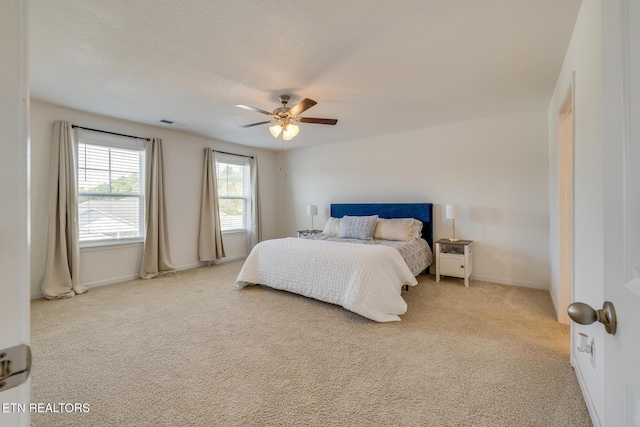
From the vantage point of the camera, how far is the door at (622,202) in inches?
20.5

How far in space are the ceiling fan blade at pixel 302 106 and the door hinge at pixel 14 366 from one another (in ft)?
8.34

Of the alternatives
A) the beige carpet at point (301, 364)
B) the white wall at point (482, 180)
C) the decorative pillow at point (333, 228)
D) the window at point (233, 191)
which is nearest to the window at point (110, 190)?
the beige carpet at point (301, 364)

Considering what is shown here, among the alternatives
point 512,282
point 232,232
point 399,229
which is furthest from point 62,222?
point 512,282

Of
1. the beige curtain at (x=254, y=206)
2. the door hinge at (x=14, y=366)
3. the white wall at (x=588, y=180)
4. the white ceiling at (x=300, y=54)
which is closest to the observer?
the door hinge at (x=14, y=366)

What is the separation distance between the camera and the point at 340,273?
9.79 ft

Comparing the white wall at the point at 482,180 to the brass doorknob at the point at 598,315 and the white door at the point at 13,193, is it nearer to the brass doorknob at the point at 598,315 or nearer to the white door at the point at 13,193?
the brass doorknob at the point at 598,315

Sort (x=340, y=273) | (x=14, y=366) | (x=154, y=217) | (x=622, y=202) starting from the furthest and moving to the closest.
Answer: (x=154, y=217), (x=340, y=273), (x=622, y=202), (x=14, y=366)

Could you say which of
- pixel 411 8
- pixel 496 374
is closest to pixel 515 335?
pixel 496 374

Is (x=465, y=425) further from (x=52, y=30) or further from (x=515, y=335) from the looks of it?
(x=52, y=30)

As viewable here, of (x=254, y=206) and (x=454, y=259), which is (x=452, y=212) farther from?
(x=254, y=206)

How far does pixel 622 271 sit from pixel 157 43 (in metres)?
2.87

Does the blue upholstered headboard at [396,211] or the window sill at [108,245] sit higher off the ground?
the blue upholstered headboard at [396,211]

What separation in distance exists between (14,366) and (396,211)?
4.63 metres

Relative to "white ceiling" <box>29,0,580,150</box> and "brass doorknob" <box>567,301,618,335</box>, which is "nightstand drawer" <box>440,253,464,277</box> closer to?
"white ceiling" <box>29,0,580,150</box>
